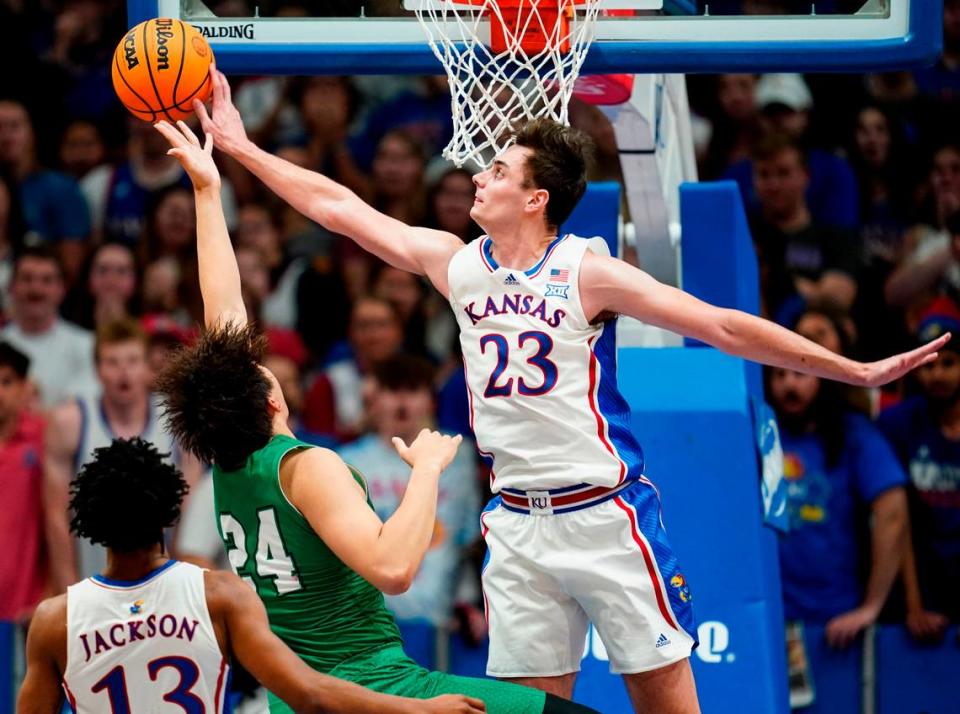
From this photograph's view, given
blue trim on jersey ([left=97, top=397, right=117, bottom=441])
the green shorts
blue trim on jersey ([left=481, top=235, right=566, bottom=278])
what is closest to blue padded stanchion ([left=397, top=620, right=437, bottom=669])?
blue trim on jersey ([left=97, top=397, right=117, bottom=441])

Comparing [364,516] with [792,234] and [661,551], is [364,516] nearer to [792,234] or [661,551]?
[661,551]

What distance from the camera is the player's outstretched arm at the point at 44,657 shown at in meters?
3.94

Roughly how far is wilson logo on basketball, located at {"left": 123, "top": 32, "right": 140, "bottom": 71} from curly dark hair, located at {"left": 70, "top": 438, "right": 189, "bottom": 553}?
5.31 feet

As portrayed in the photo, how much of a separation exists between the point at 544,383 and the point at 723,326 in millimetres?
546

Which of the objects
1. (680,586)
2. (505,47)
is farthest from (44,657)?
(505,47)

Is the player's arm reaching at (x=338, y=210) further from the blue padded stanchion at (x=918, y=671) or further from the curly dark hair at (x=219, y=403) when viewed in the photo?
the blue padded stanchion at (x=918, y=671)

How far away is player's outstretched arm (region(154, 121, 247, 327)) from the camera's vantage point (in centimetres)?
476

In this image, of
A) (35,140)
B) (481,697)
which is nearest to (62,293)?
(35,140)

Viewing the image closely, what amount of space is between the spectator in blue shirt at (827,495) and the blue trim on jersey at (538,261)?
305 centimetres

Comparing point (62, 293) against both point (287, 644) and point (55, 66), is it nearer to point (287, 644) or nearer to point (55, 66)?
point (55, 66)

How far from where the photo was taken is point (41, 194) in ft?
32.1

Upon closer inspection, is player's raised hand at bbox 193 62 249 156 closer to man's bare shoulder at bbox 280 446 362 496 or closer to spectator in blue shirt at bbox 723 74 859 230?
man's bare shoulder at bbox 280 446 362 496

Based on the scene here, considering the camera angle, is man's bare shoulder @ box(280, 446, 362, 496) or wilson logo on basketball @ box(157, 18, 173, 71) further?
wilson logo on basketball @ box(157, 18, 173, 71)

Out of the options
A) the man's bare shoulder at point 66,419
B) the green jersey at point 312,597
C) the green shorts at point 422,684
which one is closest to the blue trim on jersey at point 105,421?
the man's bare shoulder at point 66,419
